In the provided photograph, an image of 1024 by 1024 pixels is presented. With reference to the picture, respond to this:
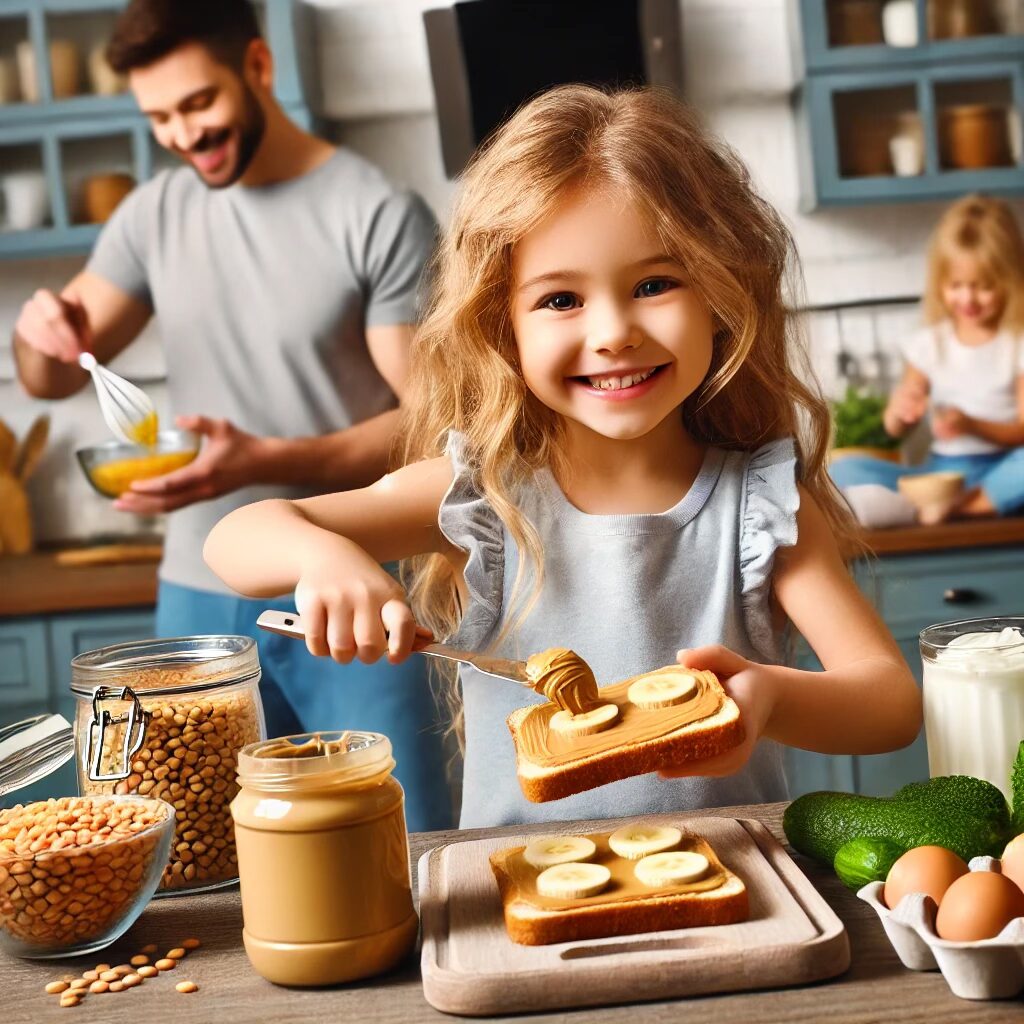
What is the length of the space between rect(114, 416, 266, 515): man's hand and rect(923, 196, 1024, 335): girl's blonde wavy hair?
1.65 metres

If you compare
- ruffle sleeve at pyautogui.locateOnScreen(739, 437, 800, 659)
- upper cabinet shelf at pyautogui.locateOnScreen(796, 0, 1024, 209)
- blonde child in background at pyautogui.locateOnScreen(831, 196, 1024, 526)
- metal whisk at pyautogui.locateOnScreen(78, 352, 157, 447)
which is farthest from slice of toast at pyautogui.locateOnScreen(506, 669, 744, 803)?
upper cabinet shelf at pyautogui.locateOnScreen(796, 0, 1024, 209)

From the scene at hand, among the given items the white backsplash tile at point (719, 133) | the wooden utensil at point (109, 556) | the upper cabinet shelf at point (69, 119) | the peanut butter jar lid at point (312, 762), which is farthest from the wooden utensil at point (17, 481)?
the peanut butter jar lid at point (312, 762)

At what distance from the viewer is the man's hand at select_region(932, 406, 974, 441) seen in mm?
2898

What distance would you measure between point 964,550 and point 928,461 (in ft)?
0.77

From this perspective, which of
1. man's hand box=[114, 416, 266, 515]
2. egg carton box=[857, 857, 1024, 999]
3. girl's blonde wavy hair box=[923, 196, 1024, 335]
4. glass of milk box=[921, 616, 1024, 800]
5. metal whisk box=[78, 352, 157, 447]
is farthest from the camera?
girl's blonde wavy hair box=[923, 196, 1024, 335]

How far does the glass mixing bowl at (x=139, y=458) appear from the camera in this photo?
235 cm

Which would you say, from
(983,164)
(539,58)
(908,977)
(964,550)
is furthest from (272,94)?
(908,977)

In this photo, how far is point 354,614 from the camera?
0.97 meters

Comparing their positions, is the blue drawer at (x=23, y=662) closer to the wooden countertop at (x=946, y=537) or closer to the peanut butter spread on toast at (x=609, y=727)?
the wooden countertop at (x=946, y=537)

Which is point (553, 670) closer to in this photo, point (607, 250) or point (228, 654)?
point (228, 654)

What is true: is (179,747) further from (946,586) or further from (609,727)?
(946,586)

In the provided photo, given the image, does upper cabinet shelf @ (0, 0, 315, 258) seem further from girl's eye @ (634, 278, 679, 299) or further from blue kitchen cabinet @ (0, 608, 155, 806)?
girl's eye @ (634, 278, 679, 299)

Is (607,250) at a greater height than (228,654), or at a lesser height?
greater

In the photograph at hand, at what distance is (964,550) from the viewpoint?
281cm
